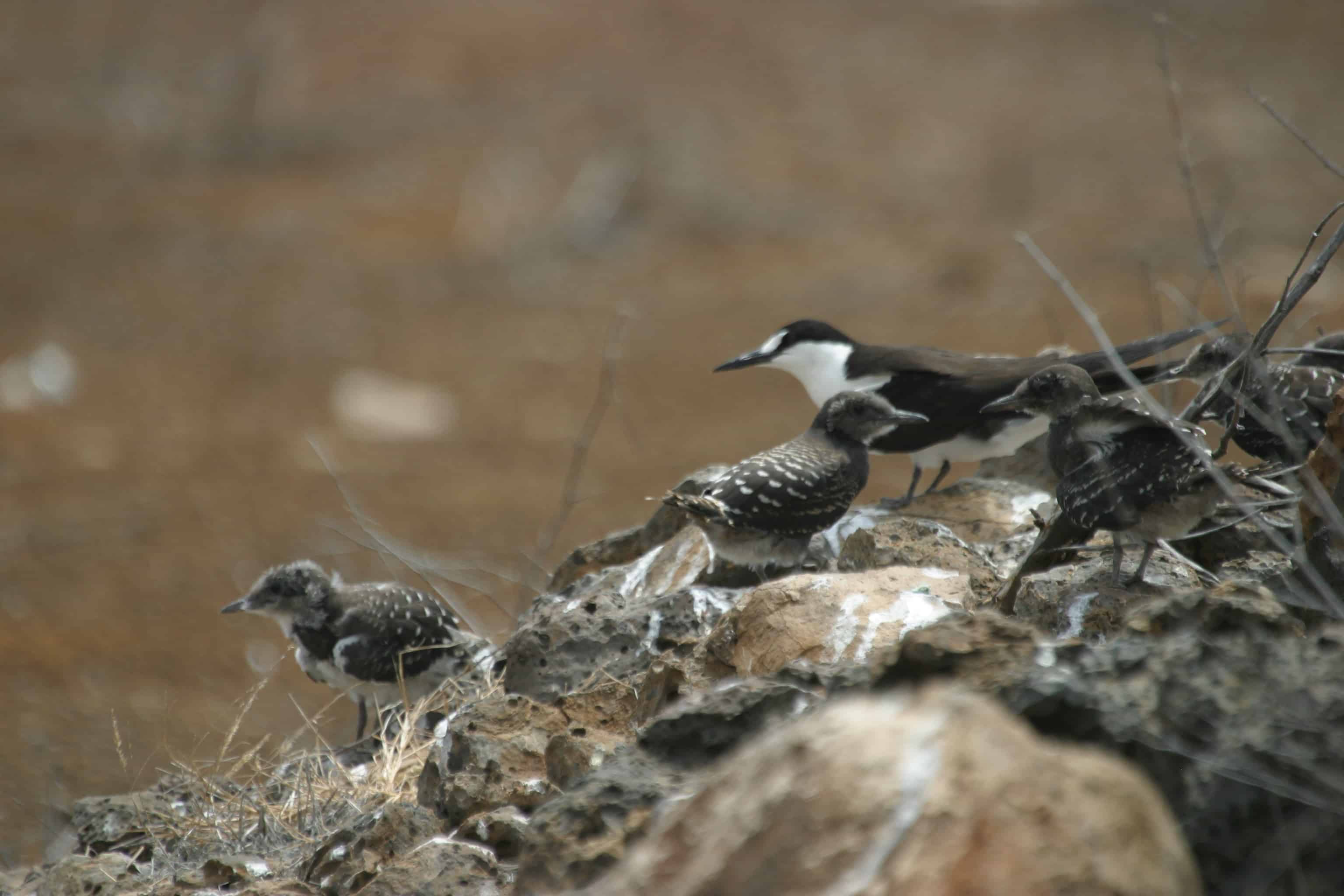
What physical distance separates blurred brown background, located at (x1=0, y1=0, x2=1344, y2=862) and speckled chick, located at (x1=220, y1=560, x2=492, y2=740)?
25.4 inches

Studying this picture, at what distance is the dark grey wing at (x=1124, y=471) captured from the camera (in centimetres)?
438

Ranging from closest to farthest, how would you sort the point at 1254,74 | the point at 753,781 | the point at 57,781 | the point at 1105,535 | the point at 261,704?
the point at 753,781, the point at 1105,535, the point at 57,781, the point at 261,704, the point at 1254,74

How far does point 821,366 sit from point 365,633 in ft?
8.83

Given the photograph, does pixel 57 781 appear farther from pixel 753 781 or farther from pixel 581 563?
pixel 753 781

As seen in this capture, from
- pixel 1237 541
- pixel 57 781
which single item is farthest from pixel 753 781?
pixel 57 781

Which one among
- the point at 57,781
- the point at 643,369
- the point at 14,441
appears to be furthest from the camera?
the point at 643,369

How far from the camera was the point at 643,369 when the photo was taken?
19.5 m

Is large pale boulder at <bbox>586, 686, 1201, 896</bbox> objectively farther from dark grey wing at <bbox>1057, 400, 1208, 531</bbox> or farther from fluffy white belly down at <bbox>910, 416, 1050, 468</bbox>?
fluffy white belly down at <bbox>910, 416, 1050, 468</bbox>

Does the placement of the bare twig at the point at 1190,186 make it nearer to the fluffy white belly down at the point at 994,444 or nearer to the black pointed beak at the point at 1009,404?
the black pointed beak at the point at 1009,404

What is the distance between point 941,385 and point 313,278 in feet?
56.5

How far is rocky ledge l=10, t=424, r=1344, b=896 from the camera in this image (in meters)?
2.47

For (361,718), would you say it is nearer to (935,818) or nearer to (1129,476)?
(1129,476)

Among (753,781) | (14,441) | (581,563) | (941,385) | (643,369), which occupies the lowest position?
(643,369)

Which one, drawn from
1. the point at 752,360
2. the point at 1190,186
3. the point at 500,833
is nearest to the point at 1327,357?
the point at 1190,186
